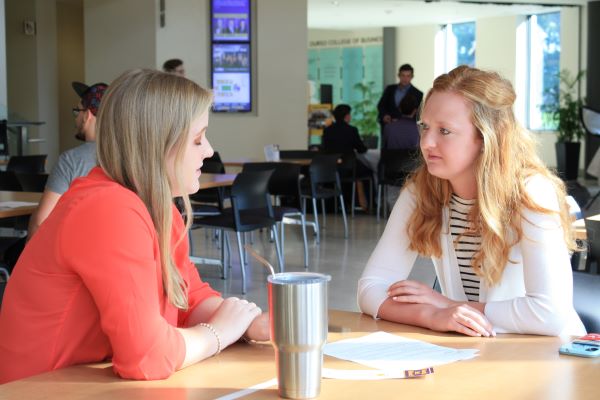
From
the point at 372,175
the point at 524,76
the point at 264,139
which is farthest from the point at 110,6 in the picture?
the point at 524,76

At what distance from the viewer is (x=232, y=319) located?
168 centimetres

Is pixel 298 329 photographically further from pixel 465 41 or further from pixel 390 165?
pixel 465 41

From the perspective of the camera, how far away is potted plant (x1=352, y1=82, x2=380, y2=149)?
774 inches

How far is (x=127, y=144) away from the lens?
1.56 m

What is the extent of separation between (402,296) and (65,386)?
32.4 inches

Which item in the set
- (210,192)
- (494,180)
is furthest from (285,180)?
(494,180)

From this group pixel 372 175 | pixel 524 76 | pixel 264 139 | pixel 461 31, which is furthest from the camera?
pixel 461 31

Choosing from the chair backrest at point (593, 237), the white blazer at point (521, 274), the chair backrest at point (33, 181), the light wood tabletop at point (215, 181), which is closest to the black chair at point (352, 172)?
the light wood tabletop at point (215, 181)

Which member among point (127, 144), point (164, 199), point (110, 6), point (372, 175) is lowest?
point (372, 175)

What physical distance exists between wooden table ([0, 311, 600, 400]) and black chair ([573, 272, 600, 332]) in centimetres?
98

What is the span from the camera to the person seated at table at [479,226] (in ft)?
6.33

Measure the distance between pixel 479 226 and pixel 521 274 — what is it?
15 cm

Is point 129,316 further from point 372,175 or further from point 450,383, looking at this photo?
point 372,175

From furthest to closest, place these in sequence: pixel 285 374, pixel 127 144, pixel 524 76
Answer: pixel 524 76 → pixel 127 144 → pixel 285 374
